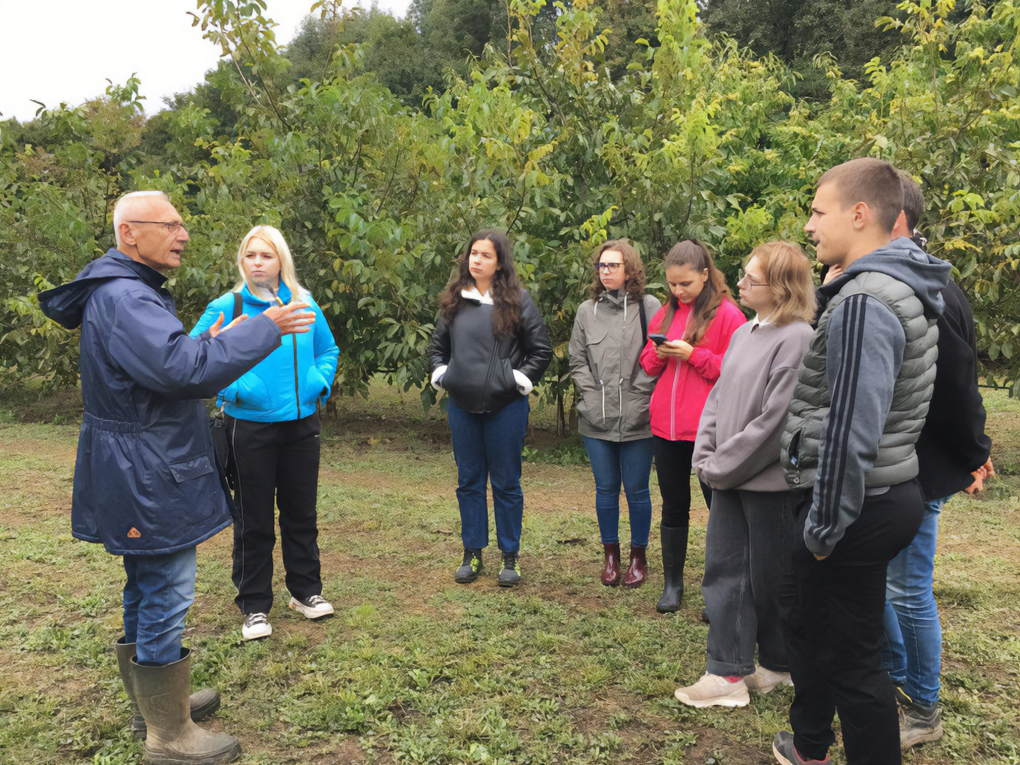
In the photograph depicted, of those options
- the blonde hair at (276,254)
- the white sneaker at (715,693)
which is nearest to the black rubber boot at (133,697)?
the blonde hair at (276,254)

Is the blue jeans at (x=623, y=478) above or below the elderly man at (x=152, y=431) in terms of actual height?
below

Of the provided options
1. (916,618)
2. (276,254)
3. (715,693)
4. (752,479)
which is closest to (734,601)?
(715,693)

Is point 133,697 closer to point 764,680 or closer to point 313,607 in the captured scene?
point 313,607

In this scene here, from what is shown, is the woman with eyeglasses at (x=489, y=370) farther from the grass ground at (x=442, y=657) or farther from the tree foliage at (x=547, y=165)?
the tree foliage at (x=547, y=165)

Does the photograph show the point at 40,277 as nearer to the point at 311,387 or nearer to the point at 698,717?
the point at 311,387

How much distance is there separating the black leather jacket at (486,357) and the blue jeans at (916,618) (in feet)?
7.05

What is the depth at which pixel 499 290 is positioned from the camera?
4535 mm

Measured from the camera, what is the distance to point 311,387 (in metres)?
3.96

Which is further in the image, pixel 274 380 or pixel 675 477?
pixel 675 477

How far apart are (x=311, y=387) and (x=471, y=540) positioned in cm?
141

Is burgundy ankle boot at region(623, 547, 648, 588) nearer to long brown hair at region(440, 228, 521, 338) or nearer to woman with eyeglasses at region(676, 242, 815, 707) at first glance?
woman with eyeglasses at region(676, 242, 815, 707)

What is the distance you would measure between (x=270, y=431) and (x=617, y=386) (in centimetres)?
181

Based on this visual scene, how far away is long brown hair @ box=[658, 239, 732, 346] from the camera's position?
3.93 meters

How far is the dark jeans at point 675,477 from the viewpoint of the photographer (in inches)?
156
